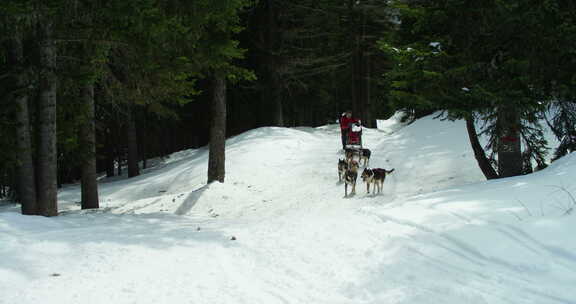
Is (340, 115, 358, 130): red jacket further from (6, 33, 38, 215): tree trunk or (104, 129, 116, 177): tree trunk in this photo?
(104, 129, 116, 177): tree trunk

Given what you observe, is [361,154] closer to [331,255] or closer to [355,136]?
[355,136]

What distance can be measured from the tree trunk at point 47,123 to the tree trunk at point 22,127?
339 mm

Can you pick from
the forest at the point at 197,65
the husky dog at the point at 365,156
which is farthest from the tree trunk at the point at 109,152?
the husky dog at the point at 365,156

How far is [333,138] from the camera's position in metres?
25.3

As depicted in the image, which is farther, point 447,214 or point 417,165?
point 417,165

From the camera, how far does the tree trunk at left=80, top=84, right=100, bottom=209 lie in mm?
12579

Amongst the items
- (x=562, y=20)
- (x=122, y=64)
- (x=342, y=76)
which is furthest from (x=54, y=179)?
(x=342, y=76)

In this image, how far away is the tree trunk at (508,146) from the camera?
396 inches

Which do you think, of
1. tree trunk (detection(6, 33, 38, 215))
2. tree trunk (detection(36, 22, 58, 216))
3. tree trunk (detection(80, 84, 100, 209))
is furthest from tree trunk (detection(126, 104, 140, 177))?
tree trunk (detection(36, 22, 58, 216))

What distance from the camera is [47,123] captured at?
9266mm

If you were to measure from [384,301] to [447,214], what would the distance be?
2717mm

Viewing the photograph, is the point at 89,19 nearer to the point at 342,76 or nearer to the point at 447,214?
the point at 447,214

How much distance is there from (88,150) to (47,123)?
3.64 metres

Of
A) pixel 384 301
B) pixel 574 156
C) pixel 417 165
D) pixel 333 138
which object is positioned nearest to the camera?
pixel 384 301
